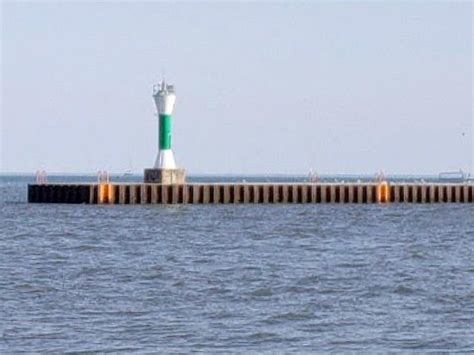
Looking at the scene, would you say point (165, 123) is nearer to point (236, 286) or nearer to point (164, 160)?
point (164, 160)

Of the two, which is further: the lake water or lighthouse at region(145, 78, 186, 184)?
lighthouse at region(145, 78, 186, 184)

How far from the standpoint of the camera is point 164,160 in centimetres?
6862

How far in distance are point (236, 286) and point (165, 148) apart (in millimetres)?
36281

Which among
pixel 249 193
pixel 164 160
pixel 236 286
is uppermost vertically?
pixel 164 160

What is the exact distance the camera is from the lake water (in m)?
24.2

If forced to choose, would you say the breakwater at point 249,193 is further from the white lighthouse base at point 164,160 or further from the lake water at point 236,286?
the lake water at point 236,286

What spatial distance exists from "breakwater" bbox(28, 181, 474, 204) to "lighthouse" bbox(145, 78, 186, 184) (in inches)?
22.0

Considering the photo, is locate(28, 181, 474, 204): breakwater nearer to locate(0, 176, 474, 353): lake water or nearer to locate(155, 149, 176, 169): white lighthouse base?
locate(155, 149, 176, 169): white lighthouse base

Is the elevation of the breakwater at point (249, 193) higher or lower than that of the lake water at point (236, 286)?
higher

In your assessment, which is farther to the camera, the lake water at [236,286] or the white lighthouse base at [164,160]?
the white lighthouse base at [164,160]

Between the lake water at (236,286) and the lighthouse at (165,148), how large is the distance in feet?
30.8

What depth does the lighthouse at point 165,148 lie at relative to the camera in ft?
225

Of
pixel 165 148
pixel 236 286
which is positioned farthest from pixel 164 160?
pixel 236 286

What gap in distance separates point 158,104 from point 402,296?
4069 cm
